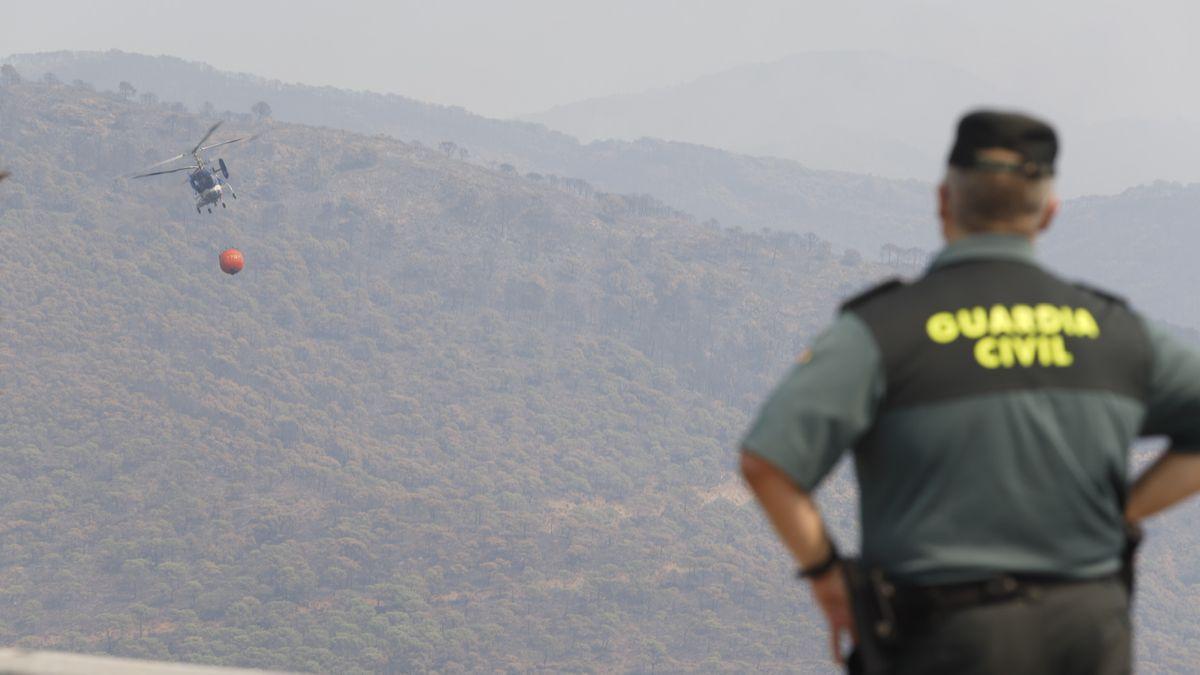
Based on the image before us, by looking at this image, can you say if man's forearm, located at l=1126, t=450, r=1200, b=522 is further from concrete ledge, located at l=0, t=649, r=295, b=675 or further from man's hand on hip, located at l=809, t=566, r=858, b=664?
concrete ledge, located at l=0, t=649, r=295, b=675

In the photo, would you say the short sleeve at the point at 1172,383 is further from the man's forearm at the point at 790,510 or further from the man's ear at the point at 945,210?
the man's forearm at the point at 790,510

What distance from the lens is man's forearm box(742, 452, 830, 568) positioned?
11.9 feet

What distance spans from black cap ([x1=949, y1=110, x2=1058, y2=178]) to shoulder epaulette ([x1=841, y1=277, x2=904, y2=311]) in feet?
1.22

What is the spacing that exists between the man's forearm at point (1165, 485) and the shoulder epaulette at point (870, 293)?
2.83 feet

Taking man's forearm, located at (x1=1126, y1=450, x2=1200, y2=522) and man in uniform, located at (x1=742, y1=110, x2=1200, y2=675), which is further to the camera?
man's forearm, located at (x1=1126, y1=450, x2=1200, y2=522)

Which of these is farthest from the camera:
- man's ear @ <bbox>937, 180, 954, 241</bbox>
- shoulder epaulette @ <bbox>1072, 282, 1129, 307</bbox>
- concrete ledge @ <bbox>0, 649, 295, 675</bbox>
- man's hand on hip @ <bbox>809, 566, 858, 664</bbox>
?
concrete ledge @ <bbox>0, 649, 295, 675</bbox>

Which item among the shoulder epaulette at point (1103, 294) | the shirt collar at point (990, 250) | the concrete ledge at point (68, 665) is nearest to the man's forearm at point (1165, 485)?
the shoulder epaulette at point (1103, 294)

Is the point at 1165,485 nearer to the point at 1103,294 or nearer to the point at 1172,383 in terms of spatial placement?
the point at 1172,383

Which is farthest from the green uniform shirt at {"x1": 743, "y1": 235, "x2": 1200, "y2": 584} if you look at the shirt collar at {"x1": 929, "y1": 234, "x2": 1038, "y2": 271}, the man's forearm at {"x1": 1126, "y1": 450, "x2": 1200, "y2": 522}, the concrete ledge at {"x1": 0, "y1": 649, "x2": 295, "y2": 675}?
the concrete ledge at {"x1": 0, "y1": 649, "x2": 295, "y2": 675}

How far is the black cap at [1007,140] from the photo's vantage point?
3836mm

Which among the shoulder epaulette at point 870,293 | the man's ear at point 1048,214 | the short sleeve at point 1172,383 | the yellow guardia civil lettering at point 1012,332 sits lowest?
the short sleeve at point 1172,383

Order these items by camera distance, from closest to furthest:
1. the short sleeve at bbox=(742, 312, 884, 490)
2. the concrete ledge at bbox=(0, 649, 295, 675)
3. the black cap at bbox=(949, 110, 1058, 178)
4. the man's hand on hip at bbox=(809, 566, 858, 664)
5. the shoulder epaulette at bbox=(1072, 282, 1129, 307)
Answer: the short sleeve at bbox=(742, 312, 884, 490) < the man's hand on hip at bbox=(809, 566, 858, 664) < the black cap at bbox=(949, 110, 1058, 178) < the shoulder epaulette at bbox=(1072, 282, 1129, 307) < the concrete ledge at bbox=(0, 649, 295, 675)

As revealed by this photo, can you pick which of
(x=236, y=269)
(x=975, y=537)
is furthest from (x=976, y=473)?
(x=236, y=269)

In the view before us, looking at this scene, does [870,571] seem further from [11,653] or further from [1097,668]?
[11,653]
